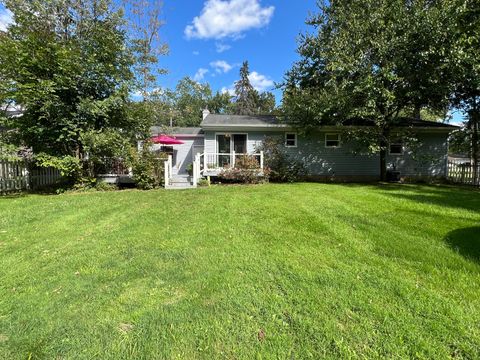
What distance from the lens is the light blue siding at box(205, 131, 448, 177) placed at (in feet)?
48.5

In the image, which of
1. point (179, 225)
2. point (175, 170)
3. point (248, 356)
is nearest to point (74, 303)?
point (248, 356)

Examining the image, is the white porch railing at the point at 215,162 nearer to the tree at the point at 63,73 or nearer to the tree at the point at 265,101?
the tree at the point at 63,73

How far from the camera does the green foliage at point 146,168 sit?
38.1 feet

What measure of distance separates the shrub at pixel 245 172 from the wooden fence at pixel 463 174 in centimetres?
997

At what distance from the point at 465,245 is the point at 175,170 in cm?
1779

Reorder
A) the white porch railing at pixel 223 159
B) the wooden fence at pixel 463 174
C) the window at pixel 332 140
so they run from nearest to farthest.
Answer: the wooden fence at pixel 463 174 < the white porch railing at pixel 223 159 < the window at pixel 332 140

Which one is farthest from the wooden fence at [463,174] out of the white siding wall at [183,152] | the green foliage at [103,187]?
the green foliage at [103,187]

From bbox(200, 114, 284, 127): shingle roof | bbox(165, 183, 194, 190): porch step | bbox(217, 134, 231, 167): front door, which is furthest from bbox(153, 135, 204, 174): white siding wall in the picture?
bbox(165, 183, 194, 190): porch step

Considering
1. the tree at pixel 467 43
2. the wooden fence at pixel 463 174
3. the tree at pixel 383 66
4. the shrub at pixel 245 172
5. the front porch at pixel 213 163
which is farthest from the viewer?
the wooden fence at pixel 463 174

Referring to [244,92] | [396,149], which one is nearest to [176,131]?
[396,149]

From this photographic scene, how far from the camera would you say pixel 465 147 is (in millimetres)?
16609

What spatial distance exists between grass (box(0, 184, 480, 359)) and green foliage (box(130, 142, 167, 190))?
554cm

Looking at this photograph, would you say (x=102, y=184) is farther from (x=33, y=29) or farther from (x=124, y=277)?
(x=124, y=277)

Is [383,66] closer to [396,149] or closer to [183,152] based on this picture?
[396,149]
